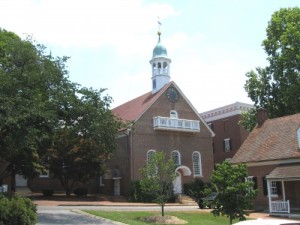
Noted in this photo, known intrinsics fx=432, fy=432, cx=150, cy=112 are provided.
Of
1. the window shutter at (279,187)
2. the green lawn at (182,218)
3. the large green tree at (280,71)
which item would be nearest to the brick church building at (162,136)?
the large green tree at (280,71)

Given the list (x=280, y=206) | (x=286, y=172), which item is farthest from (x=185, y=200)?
(x=286, y=172)

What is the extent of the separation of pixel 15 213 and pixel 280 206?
1930cm

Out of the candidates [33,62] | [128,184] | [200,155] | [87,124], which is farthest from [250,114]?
[33,62]

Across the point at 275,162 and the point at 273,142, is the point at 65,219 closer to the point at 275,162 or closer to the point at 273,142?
the point at 275,162

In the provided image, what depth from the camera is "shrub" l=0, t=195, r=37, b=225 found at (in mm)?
15309

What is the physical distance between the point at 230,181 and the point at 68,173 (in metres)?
23.9

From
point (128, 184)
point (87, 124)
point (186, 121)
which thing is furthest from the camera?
point (186, 121)

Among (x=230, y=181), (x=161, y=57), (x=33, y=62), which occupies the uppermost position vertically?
(x=161, y=57)

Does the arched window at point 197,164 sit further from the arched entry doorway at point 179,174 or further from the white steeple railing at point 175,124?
the white steeple railing at point 175,124

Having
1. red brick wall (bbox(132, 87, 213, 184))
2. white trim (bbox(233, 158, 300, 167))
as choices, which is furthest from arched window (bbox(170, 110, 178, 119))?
white trim (bbox(233, 158, 300, 167))

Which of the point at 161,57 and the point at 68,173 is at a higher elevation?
the point at 161,57

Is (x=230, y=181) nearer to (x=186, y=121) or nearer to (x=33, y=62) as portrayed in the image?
(x=33, y=62)

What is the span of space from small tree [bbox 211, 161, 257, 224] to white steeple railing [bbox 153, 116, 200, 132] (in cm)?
2529

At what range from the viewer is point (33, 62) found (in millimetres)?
23625
